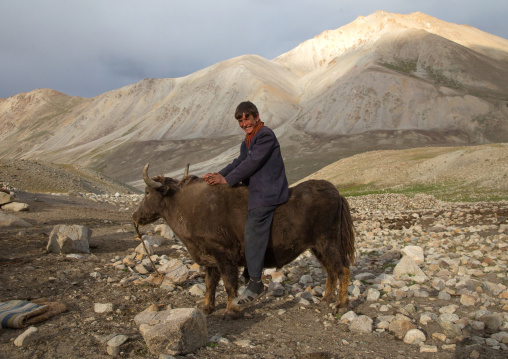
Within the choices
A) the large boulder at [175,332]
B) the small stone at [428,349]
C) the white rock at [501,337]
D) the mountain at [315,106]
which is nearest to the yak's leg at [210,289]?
the large boulder at [175,332]

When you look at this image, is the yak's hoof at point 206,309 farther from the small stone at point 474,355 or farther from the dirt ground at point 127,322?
the small stone at point 474,355

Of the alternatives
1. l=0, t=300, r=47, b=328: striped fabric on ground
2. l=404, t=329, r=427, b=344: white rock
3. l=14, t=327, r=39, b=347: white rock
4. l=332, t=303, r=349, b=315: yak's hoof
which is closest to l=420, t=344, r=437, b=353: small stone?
l=404, t=329, r=427, b=344: white rock

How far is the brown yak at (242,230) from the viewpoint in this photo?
633cm

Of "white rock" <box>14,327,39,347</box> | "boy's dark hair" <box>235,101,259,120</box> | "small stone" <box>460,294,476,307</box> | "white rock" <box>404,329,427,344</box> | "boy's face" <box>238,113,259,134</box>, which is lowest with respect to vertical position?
"small stone" <box>460,294,476,307</box>

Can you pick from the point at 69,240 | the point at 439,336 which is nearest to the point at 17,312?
the point at 69,240

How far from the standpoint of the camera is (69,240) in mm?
9289

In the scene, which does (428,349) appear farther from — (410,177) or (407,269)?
(410,177)

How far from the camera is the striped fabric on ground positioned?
204 inches

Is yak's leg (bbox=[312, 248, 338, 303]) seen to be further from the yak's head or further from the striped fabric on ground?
the striped fabric on ground

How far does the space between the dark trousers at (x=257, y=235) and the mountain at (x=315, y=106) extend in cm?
6676

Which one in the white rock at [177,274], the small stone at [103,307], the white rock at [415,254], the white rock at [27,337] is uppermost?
the white rock at [27,337]

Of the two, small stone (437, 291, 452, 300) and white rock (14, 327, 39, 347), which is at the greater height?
white rock (14, 327, 39, 347)

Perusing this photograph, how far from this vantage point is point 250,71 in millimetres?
142250

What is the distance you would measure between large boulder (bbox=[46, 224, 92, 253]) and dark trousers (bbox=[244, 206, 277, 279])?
16.8 feet
